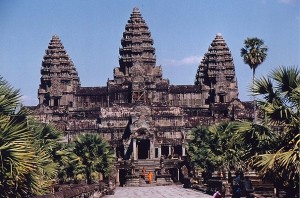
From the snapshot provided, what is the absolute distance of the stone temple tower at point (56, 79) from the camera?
12638 cm

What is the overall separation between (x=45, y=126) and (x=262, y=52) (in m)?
50.6

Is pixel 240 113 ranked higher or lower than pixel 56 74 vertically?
lower

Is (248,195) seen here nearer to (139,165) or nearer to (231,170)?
(231,170)

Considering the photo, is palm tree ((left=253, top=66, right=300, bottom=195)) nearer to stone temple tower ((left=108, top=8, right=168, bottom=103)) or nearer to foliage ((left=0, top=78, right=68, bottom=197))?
foliage ((left=0, top=78, right=68, bottom=197))

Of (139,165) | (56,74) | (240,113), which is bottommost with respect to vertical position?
(139,165)

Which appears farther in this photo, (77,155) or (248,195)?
(77,155)

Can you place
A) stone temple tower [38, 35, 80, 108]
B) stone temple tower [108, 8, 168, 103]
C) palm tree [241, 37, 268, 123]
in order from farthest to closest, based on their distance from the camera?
stone temple tower [38, 35, 80, 108]
stone temple tower [108, 8, 168, 103]
palm tree [241, 37, 268, 123]

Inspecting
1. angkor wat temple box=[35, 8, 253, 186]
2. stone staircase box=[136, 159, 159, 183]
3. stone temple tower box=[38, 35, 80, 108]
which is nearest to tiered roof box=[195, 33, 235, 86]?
angkor wat temple box=[35, 8, 253, 186]

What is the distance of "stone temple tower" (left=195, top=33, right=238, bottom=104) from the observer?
126 meters

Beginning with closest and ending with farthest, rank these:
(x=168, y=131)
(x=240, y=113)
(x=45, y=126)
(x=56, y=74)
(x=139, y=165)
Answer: (x=45, y=126) → (x=139, y=165) → (x=168, y=131) → (x=240, y=113) → (x=56, y=74)

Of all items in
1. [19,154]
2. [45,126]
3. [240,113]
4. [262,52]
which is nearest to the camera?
[19,154]

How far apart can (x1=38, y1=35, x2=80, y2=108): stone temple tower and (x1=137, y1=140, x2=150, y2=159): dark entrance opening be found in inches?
1049

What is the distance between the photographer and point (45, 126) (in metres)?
36.0

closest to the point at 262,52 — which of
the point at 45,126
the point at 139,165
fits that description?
the point at 139,165
